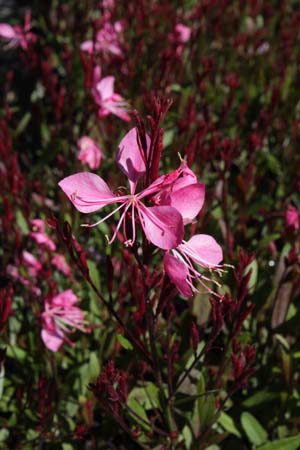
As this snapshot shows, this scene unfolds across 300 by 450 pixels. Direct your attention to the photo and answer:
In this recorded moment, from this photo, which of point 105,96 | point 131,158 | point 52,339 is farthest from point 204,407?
point 105,96

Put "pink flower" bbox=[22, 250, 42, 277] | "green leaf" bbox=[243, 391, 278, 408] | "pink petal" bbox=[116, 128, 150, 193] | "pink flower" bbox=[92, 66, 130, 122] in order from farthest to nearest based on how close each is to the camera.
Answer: "pink flower" bbox=[92, 66, 130, 122] → "pink flower" bbox=[22, 250, 42, 277] → "green leaf" bbox=[243, 391, 278, 408] → "pink petal" bbox=[116, 128, 150, 193]

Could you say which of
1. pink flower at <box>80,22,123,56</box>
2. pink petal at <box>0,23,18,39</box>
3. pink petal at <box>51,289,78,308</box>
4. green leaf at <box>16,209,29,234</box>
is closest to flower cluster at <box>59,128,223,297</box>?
pink petal at <box>51,289,78,308</box>

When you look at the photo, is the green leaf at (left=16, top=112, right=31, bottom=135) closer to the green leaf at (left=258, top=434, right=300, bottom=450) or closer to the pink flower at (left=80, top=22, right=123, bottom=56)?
the pink flower at (left=80, top=22, right=123, bottom=56)

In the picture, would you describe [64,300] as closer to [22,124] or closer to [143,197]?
[143,197]

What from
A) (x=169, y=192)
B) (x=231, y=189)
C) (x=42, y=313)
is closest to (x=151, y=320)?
(x=169, y=192)

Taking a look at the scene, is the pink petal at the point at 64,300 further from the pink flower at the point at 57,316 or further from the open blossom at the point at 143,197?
the open blossom at the point at 143,197

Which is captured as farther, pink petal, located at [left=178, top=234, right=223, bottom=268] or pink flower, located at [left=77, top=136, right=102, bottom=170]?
pink flower, located at [left=77, top=136, right=102, bottom=170]
